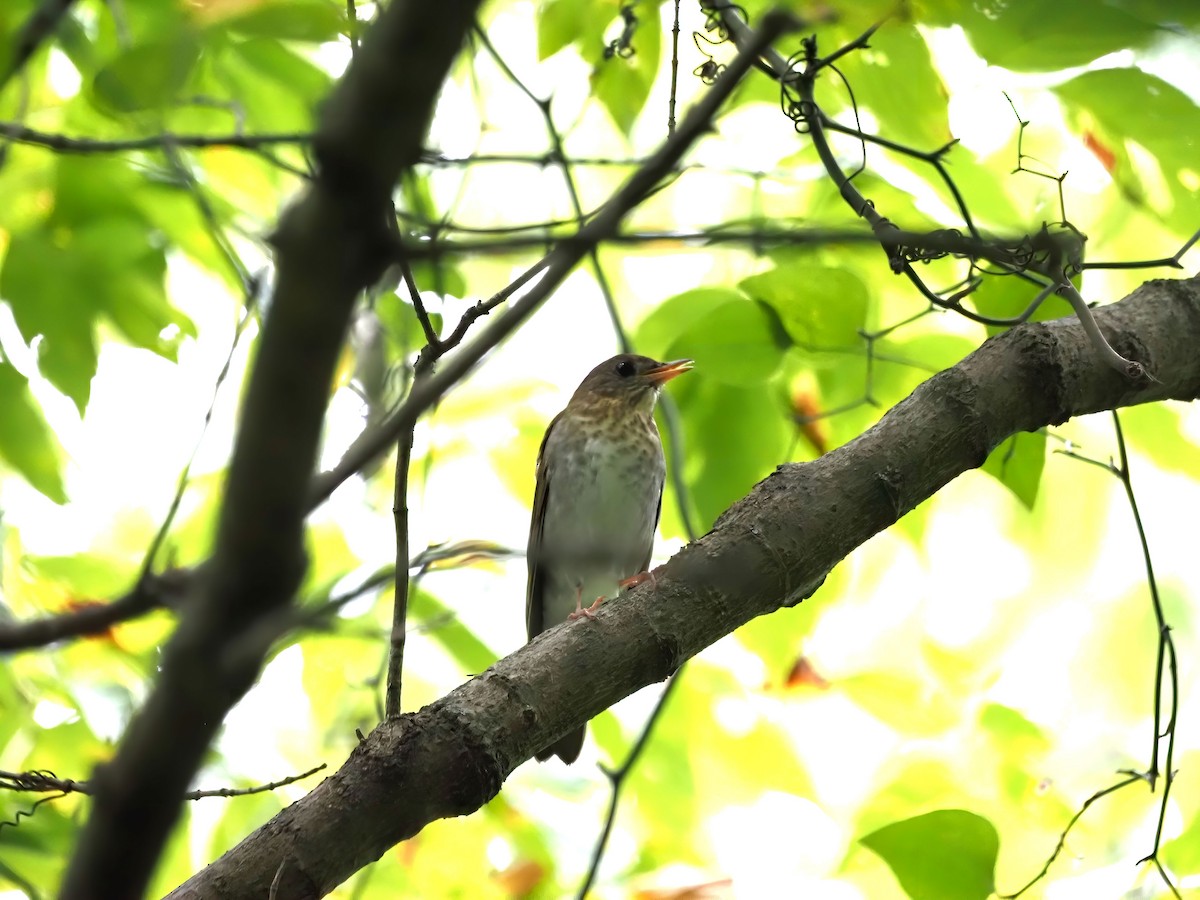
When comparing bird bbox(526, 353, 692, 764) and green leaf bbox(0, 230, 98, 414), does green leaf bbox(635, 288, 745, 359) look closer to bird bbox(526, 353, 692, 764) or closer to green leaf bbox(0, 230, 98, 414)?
green leaf bbox(0, 230, 98, 414)

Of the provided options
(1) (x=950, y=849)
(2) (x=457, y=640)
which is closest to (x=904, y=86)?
(1) (x=950, y=849)

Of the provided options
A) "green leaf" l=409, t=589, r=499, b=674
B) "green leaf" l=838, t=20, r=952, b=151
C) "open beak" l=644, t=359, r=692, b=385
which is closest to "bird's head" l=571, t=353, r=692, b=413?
"open beak" l=644, t=359, r=692, b=385

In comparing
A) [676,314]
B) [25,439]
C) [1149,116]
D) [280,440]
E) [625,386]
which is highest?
[625,386]

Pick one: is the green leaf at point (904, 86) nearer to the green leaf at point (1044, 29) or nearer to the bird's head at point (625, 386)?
the green leaf at point (1044, 29)

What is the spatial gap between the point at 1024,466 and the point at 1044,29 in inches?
34.6

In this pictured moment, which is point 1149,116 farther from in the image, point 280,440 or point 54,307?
point 54,307

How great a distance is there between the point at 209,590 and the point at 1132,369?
2.05m

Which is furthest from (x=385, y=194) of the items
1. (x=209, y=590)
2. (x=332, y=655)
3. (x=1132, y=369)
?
(x=332, y=655)

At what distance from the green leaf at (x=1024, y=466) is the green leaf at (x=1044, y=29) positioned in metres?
0.75

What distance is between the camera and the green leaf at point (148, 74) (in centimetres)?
227

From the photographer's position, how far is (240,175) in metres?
3.28

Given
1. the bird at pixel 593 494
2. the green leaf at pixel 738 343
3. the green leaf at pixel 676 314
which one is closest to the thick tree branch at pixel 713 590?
the green leaf at pixel 738 343

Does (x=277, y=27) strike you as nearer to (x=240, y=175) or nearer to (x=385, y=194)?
(x=240, y=175)

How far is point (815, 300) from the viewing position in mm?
2482
